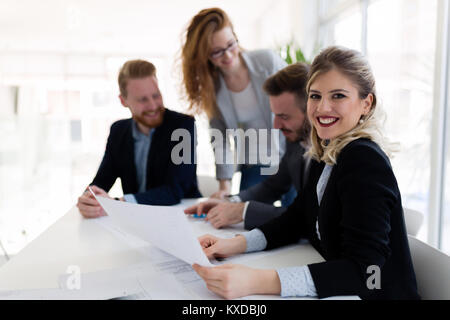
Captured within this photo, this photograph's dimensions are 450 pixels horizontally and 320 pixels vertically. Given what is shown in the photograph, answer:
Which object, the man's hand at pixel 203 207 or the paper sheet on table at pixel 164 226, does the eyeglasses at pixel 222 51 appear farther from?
the paper sheet on table at pixel 164 226

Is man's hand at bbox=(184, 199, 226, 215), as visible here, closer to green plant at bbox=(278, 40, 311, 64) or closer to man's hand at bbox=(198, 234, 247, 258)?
man's hand at bbox=(198, 234, 247, 258)

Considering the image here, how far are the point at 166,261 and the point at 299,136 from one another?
2.55 ft

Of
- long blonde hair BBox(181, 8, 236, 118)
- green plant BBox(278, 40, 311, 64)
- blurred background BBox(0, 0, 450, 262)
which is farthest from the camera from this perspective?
green plant BBox(278, 40, 311, 64)

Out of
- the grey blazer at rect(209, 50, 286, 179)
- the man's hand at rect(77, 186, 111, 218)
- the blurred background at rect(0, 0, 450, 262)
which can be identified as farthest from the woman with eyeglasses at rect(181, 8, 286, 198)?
the man's hand at rect(77, 186, 111, 218)

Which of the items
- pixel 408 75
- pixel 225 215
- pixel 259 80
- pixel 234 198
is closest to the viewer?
pixel 225 215

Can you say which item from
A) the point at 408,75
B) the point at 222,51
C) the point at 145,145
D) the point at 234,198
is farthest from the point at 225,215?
the point at 408,75

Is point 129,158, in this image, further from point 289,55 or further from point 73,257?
point 289,55

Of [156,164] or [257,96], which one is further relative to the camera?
[257,96]

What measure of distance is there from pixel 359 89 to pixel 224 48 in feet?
2.96

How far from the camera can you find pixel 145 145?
5.53ft

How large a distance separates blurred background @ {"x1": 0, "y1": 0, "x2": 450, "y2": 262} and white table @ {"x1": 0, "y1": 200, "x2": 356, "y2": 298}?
0.55 metres

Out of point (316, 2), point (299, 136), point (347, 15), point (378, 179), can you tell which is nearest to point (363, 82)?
point (378, 179)

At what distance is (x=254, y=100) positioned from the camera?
185 cm

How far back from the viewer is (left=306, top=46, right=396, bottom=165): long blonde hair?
32.7 inches
